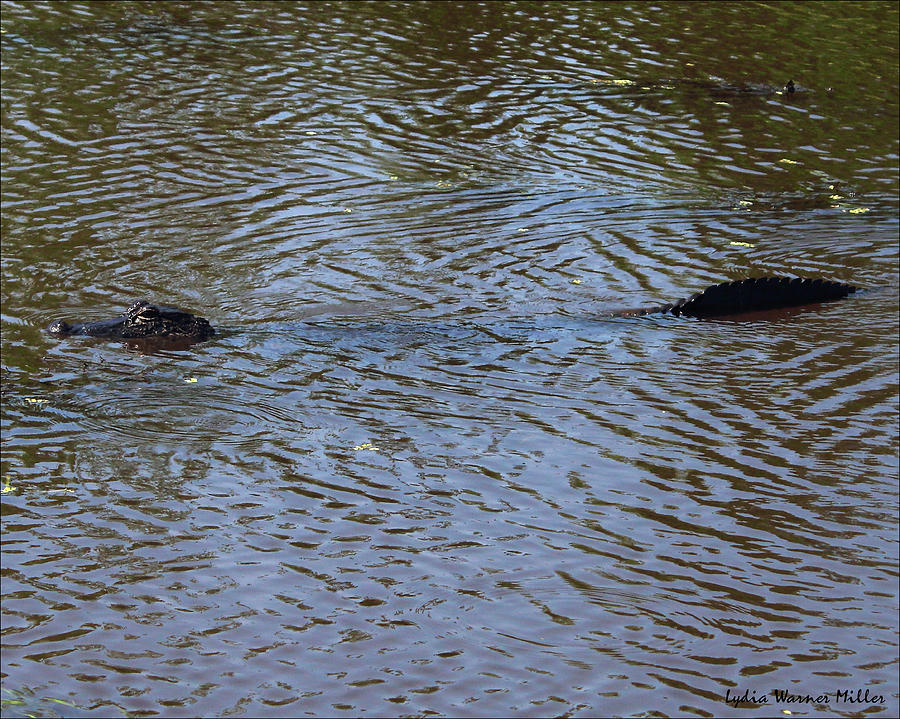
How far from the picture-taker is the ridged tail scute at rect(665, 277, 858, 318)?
8.97 m

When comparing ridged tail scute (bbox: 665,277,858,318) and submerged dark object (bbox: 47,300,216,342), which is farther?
ridged tail scute (bbox: 665,277,858,318)

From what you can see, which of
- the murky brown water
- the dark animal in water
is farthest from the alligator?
the dark animal in water

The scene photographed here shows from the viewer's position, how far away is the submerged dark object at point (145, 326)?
8.47 meters

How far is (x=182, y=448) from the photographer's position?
6.89m

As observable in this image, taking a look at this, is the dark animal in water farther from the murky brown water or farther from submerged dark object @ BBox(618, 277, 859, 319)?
submerged dark object @ BBox(618, 277, 859, 319)

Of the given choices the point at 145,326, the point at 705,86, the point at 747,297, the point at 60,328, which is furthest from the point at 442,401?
the point at 705,86

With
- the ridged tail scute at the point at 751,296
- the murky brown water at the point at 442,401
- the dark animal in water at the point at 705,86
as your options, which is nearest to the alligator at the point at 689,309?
the ridged tail scute at the point at 751,296

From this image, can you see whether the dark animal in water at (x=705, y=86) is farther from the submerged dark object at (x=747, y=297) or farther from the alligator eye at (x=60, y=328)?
the alligator eye at (x=60, y=328)

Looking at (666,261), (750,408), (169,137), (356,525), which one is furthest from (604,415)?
(169,137)

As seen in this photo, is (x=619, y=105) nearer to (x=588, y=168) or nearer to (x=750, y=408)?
(x=588, y=168)

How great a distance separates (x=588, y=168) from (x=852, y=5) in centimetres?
1064

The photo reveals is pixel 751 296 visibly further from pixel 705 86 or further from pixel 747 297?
pixel 705 86

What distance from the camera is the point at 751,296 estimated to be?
9023 millimetres

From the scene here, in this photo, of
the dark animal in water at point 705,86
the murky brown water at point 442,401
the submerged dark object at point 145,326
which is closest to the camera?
the murky brown water at point 442,401
